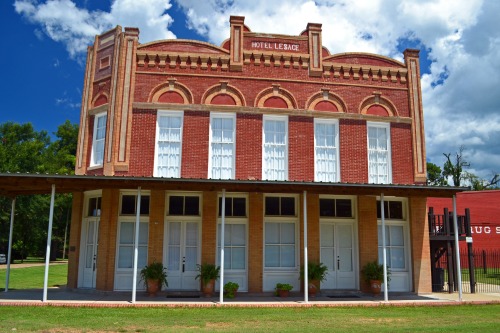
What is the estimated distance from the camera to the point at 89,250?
15.7 m

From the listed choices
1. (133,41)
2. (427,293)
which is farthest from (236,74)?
(427,293)

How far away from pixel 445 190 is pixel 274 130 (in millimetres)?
5885

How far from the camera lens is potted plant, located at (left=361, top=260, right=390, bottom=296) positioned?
49.5 ft

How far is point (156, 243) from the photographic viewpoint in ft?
49.3

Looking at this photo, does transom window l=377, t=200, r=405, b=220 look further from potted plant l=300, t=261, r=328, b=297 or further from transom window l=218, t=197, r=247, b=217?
transom window l=218, t=197, r=247, b=217

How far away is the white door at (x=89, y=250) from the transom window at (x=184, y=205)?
2.58 meters

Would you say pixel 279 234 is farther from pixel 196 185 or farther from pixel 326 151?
pixel 196 185

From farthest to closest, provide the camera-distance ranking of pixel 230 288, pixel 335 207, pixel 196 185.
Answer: pixel 335 207 < pixel 230 288 < pixel 196 185

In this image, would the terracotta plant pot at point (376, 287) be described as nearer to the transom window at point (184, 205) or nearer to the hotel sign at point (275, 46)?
the transom window at point (184, 205)

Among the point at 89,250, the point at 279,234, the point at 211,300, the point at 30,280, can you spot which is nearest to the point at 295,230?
the point at 279,234

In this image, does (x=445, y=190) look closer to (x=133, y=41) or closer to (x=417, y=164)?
(x=417, y=164)

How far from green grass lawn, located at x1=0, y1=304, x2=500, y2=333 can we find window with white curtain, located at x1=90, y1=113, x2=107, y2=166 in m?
5.88

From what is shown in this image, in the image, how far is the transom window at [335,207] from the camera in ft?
53.1

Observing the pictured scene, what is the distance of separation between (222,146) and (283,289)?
5135 mm
